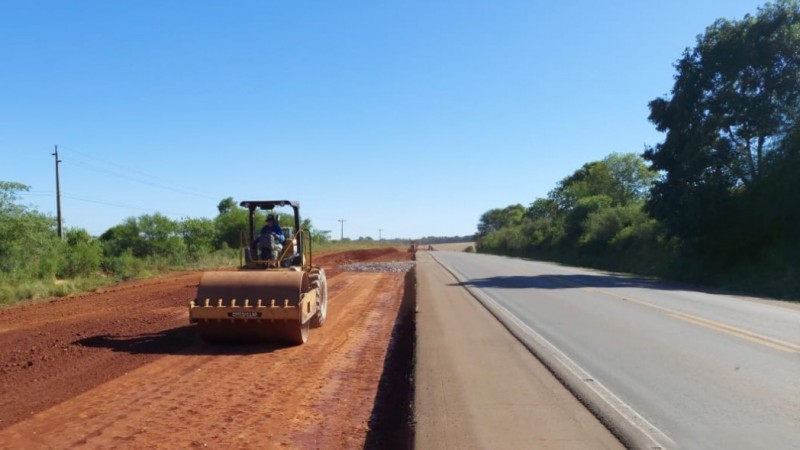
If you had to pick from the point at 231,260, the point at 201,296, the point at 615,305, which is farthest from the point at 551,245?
the point at 201,296

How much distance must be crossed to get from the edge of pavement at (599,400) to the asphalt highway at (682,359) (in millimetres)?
23

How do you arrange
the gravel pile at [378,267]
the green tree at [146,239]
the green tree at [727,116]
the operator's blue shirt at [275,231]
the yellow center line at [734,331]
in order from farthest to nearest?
the green tree at [146,239], the gravel pile at [378,267], the green tree at [727,116], the operator's blue shirt at [275,231], the yellow center line at [734,331]

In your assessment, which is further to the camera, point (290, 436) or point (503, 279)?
point (503, 279)

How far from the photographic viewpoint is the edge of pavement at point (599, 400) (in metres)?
5.71

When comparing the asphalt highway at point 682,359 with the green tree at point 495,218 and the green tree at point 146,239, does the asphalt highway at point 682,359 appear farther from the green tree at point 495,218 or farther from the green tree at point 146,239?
the green tree at point 495,218

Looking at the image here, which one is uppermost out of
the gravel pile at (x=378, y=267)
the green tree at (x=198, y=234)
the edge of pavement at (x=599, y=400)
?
the green tree at (x=198, y=234)

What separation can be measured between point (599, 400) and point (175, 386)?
5.21 metres

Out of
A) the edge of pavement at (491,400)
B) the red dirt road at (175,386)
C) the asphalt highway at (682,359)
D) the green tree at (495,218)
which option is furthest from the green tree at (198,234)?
the green tree at (495,218)

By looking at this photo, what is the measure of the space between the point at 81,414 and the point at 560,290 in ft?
54.3

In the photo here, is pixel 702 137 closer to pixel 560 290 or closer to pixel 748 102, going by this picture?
pixel 748 102

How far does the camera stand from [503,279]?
88.2 feet

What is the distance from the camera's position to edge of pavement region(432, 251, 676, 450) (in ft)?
18.7

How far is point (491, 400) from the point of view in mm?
6988

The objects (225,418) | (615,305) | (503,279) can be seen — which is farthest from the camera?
(503,279)
